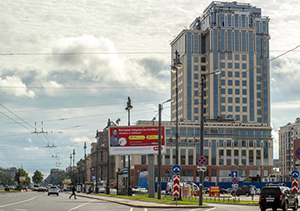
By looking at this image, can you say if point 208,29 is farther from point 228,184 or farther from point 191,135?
point 228,184

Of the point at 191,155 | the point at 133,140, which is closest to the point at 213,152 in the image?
the point at 191,155

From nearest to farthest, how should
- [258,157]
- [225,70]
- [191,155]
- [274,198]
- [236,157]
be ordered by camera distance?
[274,198] < [191,155] < [236,157] < [258,157] < [225,70]

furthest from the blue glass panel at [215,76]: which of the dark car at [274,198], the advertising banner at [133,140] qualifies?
the dark car at [274,198]

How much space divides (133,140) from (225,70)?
10254 centimetres

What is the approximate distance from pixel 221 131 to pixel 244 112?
23.1m

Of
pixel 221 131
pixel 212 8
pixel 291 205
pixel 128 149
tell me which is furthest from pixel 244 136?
pixel 291 205

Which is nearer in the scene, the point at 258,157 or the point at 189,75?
the point at 258,157

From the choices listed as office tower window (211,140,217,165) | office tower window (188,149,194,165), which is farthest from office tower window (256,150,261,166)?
office tower window (188,149,194,165)

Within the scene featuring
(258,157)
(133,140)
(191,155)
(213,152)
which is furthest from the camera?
(258,157)

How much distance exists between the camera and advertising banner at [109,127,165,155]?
61531 millimetres

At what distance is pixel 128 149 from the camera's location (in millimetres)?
62656

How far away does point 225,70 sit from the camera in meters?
161

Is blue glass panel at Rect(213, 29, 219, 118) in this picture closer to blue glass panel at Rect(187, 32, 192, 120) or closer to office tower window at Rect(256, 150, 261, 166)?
blue glass panel at Rect(187, 32, 192, 120)

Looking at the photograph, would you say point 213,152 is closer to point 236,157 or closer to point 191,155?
point 191,155
